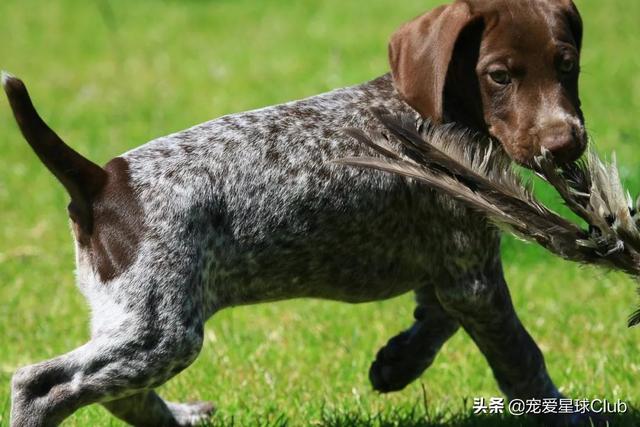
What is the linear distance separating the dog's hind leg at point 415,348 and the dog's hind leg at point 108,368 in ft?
3.52

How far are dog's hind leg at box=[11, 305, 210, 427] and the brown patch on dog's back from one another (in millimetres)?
198

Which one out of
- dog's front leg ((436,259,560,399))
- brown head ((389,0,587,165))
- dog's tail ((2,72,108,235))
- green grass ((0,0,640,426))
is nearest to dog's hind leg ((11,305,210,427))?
dog's tail ((2,72,108,235))

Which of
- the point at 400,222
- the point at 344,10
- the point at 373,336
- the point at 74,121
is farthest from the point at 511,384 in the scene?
the point at 344,10

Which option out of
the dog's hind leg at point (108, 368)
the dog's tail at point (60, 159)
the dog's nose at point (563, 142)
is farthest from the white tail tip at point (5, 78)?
the dog's nose at point (563, 142)

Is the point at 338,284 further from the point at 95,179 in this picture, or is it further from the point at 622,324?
the point at 622,324

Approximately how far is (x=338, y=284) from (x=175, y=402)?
1059 mm

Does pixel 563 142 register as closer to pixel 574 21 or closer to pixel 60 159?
pixel 574 21

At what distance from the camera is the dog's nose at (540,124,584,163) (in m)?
3.91

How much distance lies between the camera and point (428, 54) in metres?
4.13

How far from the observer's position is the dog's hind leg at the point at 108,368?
146 inches

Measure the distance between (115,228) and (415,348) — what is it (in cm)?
137

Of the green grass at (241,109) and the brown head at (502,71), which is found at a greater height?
the brown head at (502,71)

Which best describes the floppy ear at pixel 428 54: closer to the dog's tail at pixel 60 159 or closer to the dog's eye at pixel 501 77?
the dog's eye at pixel 501 77

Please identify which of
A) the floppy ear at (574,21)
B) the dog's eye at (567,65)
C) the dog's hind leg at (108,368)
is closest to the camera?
the dog's hind leg at (108,368)
